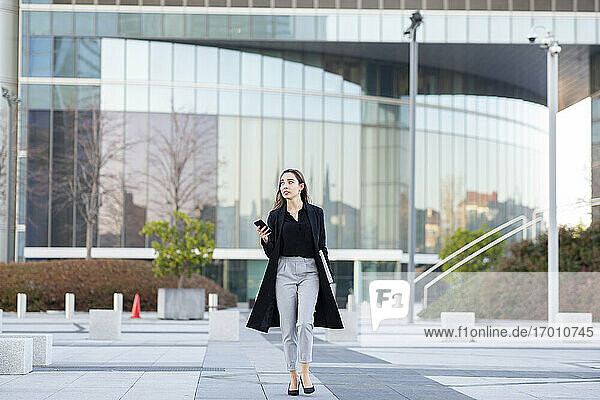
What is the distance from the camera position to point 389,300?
31.4 m

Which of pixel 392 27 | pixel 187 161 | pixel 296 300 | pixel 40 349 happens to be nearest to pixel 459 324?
pixel 40 349

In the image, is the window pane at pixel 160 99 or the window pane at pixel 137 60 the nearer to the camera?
the window pane at pixel 137 60

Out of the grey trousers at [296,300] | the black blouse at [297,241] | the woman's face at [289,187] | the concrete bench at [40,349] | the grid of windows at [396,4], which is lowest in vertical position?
the concrete bench at [40,349]

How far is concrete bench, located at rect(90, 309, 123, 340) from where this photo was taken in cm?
1934

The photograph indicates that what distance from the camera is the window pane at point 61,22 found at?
48.7 metres

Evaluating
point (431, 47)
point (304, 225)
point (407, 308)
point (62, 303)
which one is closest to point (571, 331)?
point (407, 308)

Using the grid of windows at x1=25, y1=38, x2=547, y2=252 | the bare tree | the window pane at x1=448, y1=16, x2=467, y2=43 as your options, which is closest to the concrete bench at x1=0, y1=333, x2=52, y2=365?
the bare tree

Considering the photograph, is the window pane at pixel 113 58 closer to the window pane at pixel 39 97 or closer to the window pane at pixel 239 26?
the window pane at pixel 39 97

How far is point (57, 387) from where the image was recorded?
9.71 meters

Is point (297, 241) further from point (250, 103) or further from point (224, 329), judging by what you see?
point (250, 103)

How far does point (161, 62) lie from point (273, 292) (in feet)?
138

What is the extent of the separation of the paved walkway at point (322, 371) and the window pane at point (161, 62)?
30.8 m

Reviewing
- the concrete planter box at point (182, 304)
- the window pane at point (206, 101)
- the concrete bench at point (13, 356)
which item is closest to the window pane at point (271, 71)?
the window pane at point (206, 101)

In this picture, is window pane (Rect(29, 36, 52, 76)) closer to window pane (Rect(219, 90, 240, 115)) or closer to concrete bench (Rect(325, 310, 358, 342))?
window pane (Rect(219, 90, 240, 115))
